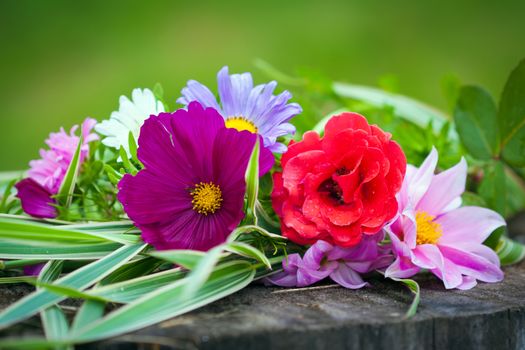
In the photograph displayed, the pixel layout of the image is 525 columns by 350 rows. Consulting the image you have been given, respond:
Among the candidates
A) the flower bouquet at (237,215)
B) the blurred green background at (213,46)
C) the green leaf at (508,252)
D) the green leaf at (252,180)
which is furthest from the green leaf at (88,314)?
the blurred green background at (213,46)

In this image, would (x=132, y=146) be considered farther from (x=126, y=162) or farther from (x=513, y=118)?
(x=513, y=118)

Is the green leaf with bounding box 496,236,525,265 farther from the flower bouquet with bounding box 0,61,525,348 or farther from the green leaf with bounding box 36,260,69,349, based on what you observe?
the green leaf with bounding box 36,260,69,349

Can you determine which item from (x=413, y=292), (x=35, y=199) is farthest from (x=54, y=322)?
(x=413, y=292)

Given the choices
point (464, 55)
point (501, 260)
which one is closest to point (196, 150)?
point (501, 260)

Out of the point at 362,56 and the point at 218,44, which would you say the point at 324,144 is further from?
the point at 218,44

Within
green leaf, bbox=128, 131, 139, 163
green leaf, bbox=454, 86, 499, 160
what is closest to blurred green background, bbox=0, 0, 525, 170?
green leaf, bbox=454, 86, 499, 160
